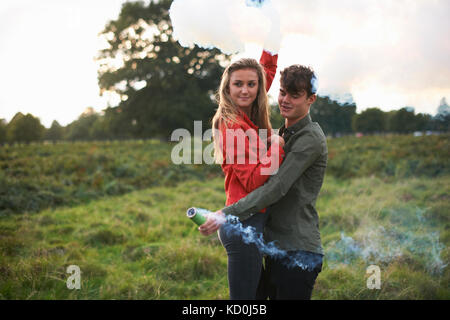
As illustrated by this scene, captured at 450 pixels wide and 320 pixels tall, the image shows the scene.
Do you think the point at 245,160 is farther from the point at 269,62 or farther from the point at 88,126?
the point at 88,126

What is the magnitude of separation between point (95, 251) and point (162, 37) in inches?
638

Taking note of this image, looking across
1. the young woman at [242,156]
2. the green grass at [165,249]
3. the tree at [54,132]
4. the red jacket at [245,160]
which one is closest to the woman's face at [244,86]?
the young woman at [242,156]

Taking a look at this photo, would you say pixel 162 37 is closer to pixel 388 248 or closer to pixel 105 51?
pixel 105 51

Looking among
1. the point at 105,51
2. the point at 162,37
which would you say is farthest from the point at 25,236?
the point at 105,51

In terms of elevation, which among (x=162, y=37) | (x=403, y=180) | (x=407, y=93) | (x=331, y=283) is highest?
(x=162, y=37)

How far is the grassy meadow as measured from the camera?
4.33 m

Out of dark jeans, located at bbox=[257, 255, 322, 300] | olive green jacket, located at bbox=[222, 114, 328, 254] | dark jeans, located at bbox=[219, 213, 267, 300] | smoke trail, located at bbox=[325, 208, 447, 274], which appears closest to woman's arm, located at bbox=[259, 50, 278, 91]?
olive green jacket, located at bbox=[222, 114, 328, 254]

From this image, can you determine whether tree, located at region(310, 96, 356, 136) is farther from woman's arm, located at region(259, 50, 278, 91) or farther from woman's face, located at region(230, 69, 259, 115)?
woman's face, located at region(230, 69, 259, 115)

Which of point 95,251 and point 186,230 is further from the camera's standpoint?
point 186,230

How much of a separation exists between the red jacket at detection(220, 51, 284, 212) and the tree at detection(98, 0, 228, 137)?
17.4 meters

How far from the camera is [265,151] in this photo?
210 cm

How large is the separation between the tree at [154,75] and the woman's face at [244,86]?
1717 cm

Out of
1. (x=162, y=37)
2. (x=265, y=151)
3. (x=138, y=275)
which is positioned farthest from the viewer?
(x=162, y=37)
